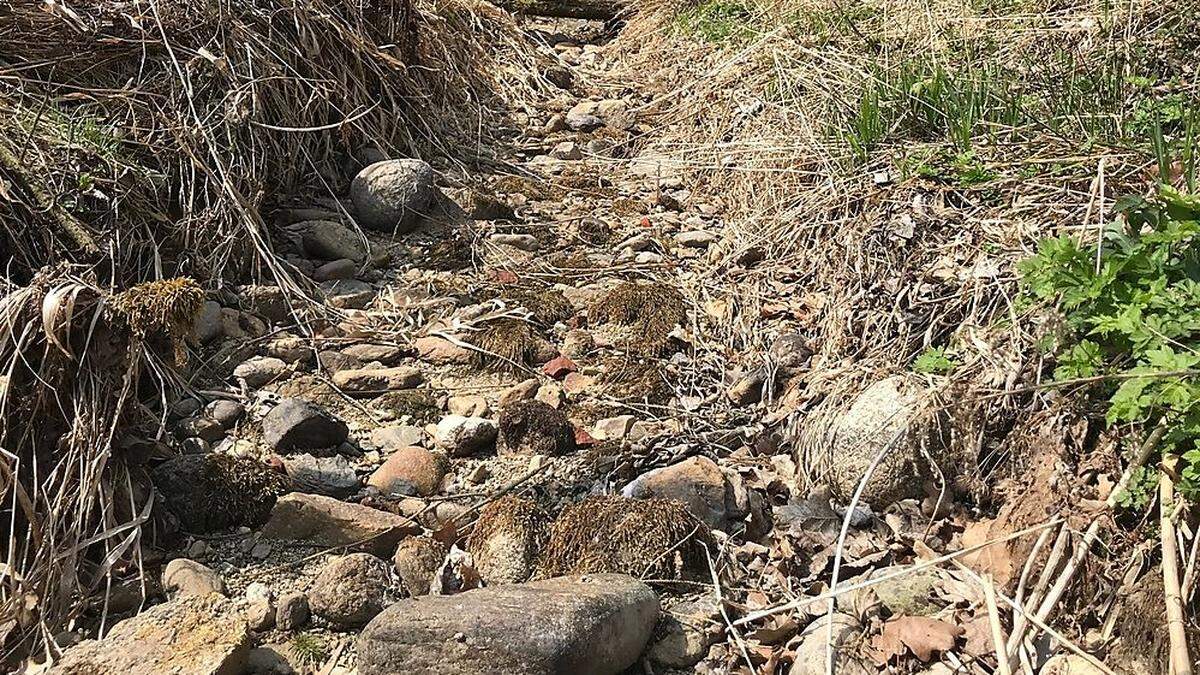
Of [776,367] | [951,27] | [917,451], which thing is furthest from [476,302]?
[951,27]

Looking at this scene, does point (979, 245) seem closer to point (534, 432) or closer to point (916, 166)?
point (916, 166)

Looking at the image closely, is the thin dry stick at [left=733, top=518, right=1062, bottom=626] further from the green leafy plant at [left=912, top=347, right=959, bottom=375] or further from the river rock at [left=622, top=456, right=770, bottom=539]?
the green leafy plant at [left=912, top=347, right=959, bottom=375]

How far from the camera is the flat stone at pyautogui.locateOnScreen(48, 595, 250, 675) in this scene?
6.13 ft

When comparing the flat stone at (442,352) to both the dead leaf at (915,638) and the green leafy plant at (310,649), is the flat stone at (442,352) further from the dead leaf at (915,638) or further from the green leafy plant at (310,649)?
the dead leaf at (915,638)

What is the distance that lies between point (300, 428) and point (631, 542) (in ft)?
3.18

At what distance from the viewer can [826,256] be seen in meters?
3.31

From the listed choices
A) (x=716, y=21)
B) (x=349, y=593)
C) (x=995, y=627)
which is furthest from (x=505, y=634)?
(x=716, y=21)

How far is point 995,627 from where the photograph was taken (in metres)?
1.92

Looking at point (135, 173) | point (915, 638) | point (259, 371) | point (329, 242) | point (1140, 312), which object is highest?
point (135, 173)

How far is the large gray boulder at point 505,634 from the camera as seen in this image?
1.85 meters

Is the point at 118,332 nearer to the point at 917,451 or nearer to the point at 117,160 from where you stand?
the point at 117,160

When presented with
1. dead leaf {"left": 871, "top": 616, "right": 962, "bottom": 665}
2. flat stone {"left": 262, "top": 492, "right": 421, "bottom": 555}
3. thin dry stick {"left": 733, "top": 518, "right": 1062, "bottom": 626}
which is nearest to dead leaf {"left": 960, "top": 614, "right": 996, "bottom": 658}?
dead leaf {"left": 871, "top": 616, "right": 962, "bottom": 665}

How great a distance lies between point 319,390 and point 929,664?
1.84m

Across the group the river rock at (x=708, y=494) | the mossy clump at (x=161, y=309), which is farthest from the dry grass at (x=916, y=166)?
the mossy clump at (x=161, y=309)
